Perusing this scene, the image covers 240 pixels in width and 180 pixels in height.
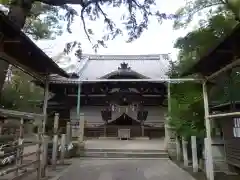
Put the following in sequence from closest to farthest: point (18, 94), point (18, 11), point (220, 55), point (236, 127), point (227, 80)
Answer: point (220, 55)
point (18, 11)
point (227, 80)
point (236, 127)
point (18, 94)

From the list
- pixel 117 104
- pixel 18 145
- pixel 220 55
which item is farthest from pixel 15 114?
pixel 117 104

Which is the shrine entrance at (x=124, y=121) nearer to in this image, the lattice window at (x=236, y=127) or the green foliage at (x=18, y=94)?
the green foliage at (x=18, y=94)

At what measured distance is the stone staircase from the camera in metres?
12.3

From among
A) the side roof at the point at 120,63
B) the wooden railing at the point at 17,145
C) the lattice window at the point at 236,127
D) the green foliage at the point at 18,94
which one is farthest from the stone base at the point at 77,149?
the side roof at the point at 120,63

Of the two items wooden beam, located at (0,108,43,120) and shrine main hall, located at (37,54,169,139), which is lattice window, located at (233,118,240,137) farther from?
shrine main hall, located at (37,54,169,139)

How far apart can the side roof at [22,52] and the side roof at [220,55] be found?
3.46m

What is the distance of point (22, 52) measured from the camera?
17.6 feet

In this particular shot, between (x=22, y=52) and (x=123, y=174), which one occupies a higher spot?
(x=22, y=52)

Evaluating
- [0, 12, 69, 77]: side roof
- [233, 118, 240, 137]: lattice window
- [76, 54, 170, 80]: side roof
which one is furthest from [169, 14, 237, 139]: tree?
[76, 54, 170, 80]: side roof

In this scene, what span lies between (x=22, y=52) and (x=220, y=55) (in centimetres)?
429

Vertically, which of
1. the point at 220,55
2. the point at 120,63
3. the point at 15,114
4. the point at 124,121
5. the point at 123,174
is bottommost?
the point at 123,174

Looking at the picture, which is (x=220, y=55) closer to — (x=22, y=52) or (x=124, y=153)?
(x=22, y=52)

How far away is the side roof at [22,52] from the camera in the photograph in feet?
13.1

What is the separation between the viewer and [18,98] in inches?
549
